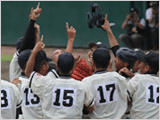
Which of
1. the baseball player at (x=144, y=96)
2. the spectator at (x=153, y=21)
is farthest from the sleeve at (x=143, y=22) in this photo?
the baseball player at (x=144, y=96)

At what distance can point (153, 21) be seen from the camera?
9.74 m

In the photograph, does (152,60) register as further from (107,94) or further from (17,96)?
(17,96)

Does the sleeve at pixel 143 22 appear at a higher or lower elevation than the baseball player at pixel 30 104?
higher

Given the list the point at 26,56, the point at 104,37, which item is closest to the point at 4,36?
the point at 104,37

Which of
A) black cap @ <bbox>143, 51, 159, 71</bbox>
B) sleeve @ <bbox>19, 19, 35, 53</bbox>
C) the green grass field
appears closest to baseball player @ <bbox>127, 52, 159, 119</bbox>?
black cap @ <bbox>143, 51, 159, 71</bbox>

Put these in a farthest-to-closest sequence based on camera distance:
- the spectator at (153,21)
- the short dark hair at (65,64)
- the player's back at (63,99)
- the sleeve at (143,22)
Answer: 1. the sleeve at (143,22)
2. the spectator at (153,21)
3. the short dark hair at (65,64)
4. the player's back at (63,99)

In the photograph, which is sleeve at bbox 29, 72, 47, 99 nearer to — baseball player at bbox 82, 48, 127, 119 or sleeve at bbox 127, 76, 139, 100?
baseball player at bbox 82, 48, 127, 119

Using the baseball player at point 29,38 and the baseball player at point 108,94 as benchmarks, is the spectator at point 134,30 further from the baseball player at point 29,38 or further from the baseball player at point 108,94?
the baseball player at point 108,94

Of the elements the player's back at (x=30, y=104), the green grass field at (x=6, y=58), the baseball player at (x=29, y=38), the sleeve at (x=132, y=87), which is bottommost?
the green grass field at (x=6, y=58)

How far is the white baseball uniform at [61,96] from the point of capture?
292 centimetres

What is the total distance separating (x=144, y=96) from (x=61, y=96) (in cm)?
100

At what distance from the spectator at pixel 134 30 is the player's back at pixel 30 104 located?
286 inches

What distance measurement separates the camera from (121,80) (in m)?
3.15

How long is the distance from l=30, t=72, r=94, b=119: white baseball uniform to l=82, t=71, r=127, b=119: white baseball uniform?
5.8 inches
